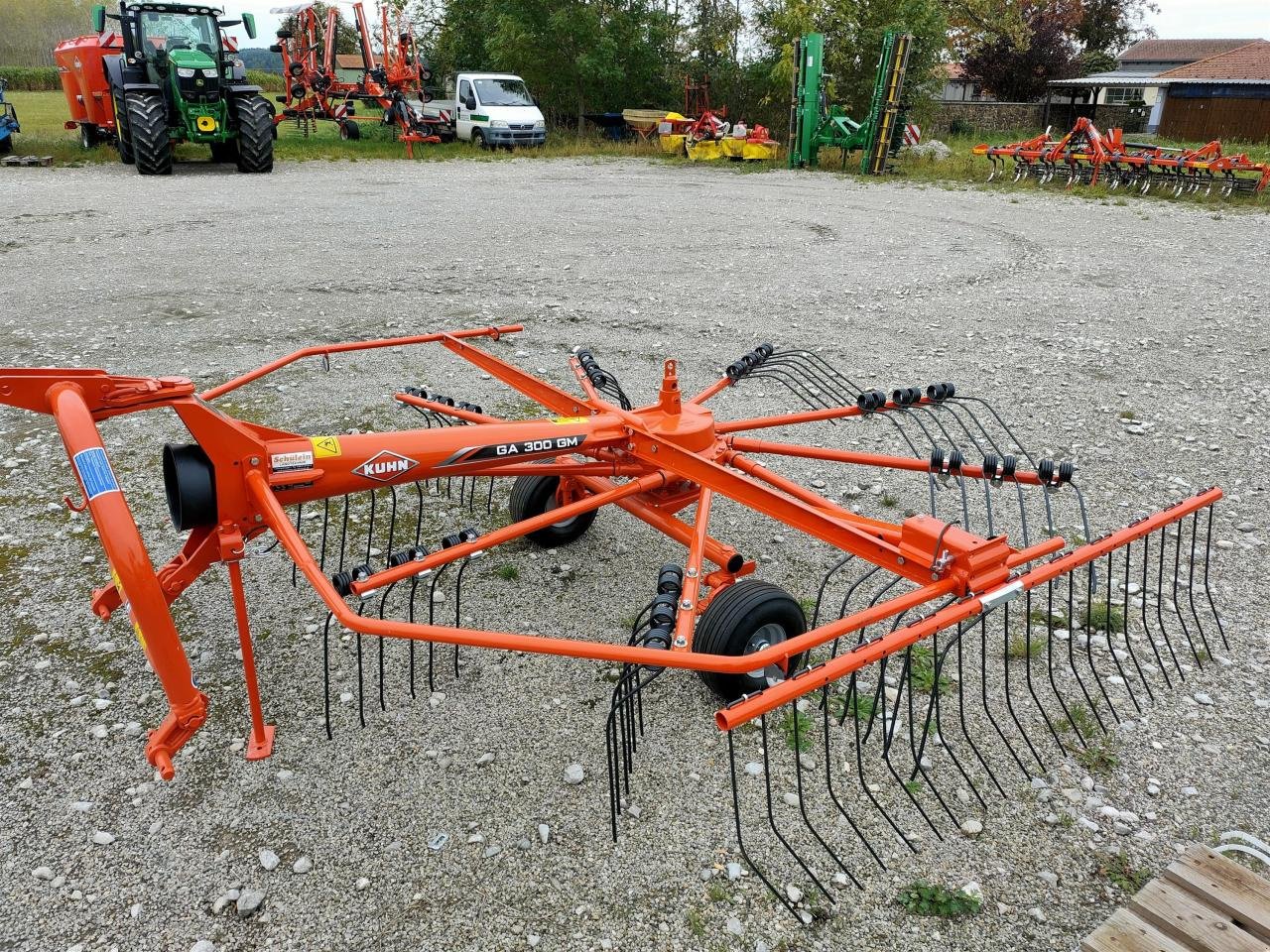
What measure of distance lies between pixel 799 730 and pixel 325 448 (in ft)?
6.55

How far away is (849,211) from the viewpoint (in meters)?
14.0

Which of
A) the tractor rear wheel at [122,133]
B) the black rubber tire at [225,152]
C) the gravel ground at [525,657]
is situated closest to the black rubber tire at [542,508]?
the gravel ground at [525,657]

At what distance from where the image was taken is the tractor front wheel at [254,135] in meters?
16.0

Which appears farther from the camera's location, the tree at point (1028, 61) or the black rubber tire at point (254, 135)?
the tree at point (1028, 61)

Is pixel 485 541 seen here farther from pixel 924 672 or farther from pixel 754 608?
pixel 924 672

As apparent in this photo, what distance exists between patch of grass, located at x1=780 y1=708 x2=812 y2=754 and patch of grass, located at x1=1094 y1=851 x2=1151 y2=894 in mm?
981

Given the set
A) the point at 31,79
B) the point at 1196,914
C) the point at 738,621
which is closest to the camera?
the point at 1196,914

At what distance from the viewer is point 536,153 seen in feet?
71.8

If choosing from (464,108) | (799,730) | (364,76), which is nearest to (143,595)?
(799,730)

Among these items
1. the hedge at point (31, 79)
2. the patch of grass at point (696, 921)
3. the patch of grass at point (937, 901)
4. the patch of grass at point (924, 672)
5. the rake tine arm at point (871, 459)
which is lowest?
the patch of grass at point (696, 921)

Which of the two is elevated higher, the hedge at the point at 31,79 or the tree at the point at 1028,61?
the tree at the point at 1028,61

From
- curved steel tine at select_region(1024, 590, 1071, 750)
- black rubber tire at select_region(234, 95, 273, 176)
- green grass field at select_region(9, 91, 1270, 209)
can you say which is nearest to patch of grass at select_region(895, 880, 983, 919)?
curved steel tine at select_region(1024, 590, 1071, 750)

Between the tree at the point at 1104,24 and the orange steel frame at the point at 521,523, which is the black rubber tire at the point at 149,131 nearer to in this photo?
the orange steel frame at the point at 521,523

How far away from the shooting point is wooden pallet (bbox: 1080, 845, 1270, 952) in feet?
7.22
